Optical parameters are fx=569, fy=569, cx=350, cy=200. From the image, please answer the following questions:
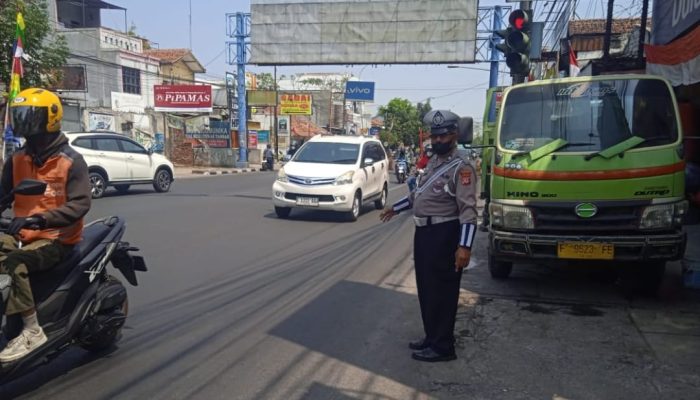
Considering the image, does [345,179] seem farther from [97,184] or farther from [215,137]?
[215,137]

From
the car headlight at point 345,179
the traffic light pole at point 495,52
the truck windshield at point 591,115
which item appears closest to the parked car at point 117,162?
the car headlight at point 345,179

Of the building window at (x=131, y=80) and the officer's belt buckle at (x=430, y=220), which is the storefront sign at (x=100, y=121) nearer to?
the building window at (x=131, y=80)

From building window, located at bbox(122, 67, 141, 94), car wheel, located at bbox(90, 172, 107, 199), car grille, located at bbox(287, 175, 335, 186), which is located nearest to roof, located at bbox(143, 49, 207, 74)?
building window, located at bbox(122, 67, 141, 94)

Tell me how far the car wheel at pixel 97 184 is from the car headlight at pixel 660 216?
12883mm

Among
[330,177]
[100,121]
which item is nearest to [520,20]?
[330,177]

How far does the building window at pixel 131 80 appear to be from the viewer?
38.5 metres

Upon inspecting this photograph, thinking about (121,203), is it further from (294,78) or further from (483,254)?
(294,78)

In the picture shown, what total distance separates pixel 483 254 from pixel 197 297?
452 centimetres

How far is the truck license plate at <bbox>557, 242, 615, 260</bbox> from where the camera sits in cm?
546

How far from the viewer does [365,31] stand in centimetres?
2725

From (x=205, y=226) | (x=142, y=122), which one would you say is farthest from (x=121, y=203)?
(x=142, y=122)

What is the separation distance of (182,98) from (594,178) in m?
35.0

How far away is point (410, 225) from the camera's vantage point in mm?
11828

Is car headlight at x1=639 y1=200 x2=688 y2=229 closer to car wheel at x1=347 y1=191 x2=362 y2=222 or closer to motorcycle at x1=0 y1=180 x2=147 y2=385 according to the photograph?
motorcycle at x1=0 y1=180 x2=147 y2=385
